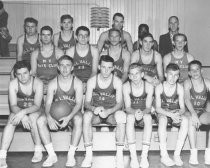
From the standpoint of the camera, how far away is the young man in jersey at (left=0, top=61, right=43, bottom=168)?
10.4 ft

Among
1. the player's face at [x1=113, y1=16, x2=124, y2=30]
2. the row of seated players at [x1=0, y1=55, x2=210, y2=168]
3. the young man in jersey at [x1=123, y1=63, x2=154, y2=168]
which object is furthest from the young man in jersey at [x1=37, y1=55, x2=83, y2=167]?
the player's face at [x1=113, y1=16, x2=124, y2=30]

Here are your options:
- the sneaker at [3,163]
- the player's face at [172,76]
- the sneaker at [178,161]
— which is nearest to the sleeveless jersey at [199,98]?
the player's face at [172,76]

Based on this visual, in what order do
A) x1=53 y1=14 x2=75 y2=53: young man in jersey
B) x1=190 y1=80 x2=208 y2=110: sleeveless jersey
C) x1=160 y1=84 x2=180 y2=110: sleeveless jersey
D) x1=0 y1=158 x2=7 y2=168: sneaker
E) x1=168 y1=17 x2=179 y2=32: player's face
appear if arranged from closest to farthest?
x1=0 y1=158 x2=7 y2=168: sneaker → x1=160 y1=84 x2=180 y2=110: sleeveless jersey → x1=190 y1=80 x2=208 y2=110: sleeveless jersey → x1=53 y1=14 x2=75 y2=53: young man in jersey → x1=168 y1=17 x2=179 y2=32: player's face

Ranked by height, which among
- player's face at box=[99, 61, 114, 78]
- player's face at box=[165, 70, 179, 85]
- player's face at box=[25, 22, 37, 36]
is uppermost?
player's face at box=[25, 22, 37, 36]

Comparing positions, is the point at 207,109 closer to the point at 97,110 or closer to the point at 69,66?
the point at 97,110

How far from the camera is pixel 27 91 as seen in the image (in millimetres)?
3398

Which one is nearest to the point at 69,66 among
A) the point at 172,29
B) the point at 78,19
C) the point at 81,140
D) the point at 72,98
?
the point at 72,98

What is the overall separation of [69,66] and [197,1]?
15.4 ft

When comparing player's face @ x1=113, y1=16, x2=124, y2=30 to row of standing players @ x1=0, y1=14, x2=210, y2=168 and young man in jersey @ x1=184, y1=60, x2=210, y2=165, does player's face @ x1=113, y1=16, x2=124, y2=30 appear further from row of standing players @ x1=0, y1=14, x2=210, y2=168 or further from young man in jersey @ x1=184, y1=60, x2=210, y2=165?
young man in jersey @ x1=184, y1=60, x2=210, y2=165

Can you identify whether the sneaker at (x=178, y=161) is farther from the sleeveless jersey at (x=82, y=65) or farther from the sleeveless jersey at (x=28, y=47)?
the sleeveless jersey at (x=28, y=47)

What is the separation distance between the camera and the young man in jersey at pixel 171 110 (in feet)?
10.6

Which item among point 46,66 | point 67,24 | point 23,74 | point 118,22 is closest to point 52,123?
point 23,74

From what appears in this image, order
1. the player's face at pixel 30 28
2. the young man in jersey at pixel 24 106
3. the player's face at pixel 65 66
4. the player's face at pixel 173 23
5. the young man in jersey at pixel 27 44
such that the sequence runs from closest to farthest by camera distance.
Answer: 1. the young man in jersey at pixel 24 106
2. the player's face at pixel 65 66
3. the player's face at pixel 30 28
4. the young man in jersey at pixel 27 44
5. the player's face at pixel 173 23

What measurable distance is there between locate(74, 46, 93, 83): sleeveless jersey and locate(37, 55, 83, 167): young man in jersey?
581 mm
